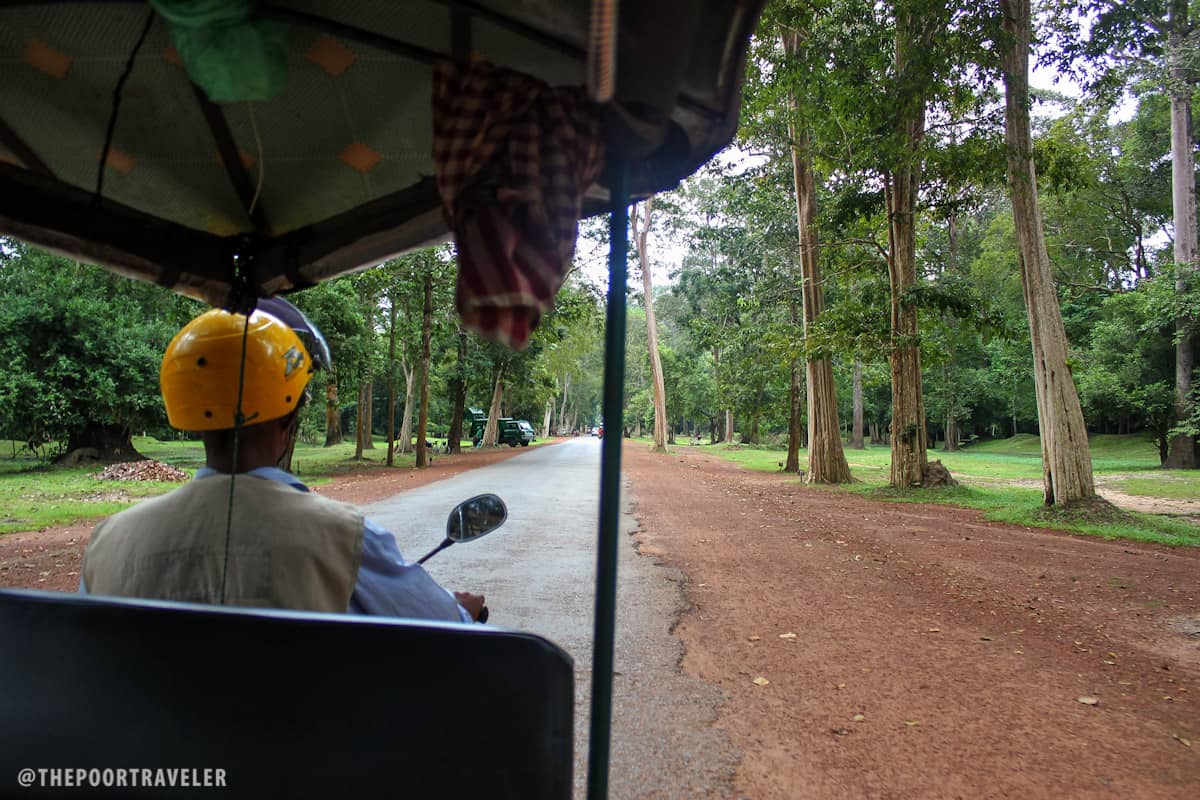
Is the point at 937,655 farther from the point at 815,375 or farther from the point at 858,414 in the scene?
the point at 858,414

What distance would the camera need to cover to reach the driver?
1.51 m

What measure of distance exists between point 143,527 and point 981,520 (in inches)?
467

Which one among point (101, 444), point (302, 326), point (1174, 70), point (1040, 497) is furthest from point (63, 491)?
point (1174, 70)

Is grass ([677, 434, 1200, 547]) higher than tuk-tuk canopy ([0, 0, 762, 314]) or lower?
lower

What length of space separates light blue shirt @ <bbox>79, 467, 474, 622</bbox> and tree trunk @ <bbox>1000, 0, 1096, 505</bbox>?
35.8ft

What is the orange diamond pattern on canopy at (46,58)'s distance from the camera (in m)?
1.95

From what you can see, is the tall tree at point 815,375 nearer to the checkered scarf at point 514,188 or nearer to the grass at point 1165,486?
the grass at point 1165,486

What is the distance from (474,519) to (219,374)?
88cm

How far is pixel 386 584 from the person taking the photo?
5.48 feet

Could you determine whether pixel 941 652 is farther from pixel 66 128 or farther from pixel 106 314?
pixel 106 314

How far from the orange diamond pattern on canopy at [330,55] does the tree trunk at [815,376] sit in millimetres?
14881

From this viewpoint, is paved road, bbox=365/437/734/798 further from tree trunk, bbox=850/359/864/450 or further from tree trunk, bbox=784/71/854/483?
tree trunk, bbox=850/359/864/450

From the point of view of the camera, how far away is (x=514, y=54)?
5.75ft

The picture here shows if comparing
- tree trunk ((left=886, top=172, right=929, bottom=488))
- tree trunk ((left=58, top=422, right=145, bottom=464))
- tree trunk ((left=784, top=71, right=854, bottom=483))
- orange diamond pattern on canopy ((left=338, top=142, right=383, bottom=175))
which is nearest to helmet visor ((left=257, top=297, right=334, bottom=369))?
orange diamond pattern on canopy ((left=338, top=142, right=383, bottom=175))
